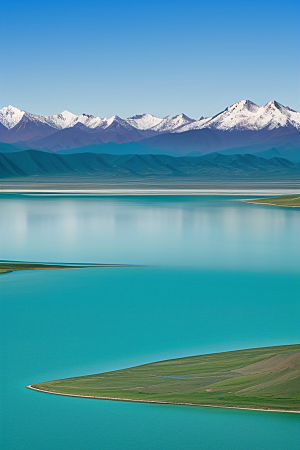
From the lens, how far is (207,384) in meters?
15.1

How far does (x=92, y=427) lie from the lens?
13227 millimetres

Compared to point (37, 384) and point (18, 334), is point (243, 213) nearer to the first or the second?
point (18, 334)

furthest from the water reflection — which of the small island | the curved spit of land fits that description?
the small island

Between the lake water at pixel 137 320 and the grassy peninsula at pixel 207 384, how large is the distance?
1.04ft

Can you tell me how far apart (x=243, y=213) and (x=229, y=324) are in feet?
138

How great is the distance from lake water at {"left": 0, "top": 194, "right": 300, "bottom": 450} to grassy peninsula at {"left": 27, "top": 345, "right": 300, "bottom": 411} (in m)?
0.32

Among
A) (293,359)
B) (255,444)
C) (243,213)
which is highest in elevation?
(243,213)

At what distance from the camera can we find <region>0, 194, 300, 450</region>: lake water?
43.0 ft

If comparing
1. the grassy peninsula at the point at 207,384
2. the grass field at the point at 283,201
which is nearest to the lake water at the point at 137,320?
the grassy peninsula at the point at 207,384

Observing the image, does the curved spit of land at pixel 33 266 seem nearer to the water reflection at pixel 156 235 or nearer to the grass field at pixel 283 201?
the water reflection at pixel 156 235

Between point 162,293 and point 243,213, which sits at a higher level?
point 243,213

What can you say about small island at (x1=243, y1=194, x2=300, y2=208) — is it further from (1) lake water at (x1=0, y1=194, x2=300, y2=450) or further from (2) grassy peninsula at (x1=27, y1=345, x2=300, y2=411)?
(2) grassy peninsula at (x1=27, y1=345, x2=300, y2=411)

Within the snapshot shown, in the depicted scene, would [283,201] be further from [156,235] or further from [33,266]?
[33,266]

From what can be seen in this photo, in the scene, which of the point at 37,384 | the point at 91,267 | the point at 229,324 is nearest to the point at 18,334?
the point at 37,384
